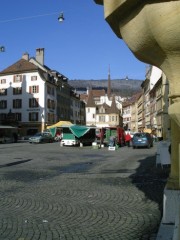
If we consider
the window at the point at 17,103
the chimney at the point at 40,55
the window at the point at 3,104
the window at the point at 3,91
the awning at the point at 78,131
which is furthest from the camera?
the chimney at the point at 40,55

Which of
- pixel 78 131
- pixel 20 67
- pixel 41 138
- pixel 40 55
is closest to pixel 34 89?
pixel 20 67

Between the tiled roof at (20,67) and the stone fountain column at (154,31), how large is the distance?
249ft

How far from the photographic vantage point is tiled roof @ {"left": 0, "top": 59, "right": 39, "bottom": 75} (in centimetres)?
8023

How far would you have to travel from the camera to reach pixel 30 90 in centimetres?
8000

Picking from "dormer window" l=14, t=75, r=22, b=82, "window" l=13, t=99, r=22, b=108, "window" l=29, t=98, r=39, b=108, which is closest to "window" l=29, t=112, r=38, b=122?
"window" l=29, t=98, r=39, b=108

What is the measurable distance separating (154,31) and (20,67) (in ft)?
263

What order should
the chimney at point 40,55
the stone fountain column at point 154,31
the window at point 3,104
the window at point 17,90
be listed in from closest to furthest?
the stone fountain column at point 154,31, the window at point 17,90, the window at point 3,104, the chimney at point 40,55

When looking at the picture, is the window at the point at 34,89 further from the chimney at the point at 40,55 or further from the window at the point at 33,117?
the chimney at the point at 40,55

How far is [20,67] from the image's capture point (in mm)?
82125

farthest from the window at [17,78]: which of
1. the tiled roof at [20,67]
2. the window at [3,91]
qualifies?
Result: the window at [3,91]

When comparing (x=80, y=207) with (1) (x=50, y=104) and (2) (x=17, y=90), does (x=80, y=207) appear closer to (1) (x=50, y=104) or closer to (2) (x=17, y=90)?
(2) (x=17, y=90)

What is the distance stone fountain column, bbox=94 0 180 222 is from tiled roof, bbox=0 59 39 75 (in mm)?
76038

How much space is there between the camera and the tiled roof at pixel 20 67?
263 feet

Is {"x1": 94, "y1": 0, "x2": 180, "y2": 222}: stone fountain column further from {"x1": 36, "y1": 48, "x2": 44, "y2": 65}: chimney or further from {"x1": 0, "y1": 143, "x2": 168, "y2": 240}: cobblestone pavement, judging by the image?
{"x1": 36, "y1": 48, "x2": 44, "y2": 65}: chimney
